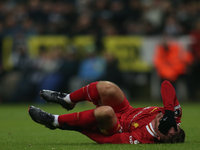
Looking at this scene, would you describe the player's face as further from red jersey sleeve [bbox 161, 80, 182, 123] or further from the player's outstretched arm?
red jersey sleeve [bbox 161, 80, 182, 123]

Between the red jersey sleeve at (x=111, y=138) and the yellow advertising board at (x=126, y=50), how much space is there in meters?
8.76

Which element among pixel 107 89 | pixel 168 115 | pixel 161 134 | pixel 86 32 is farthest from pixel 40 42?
pixel 168 115

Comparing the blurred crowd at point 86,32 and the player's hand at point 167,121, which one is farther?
Result: the blurred crowd at point 86,32

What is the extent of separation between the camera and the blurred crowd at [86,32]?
13875 mm

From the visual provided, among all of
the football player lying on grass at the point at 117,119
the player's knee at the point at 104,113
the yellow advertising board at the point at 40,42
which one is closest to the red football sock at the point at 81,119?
the football player lying on grass at the point at 117,119

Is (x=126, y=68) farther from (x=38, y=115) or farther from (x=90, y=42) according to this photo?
(x=38, y=115)

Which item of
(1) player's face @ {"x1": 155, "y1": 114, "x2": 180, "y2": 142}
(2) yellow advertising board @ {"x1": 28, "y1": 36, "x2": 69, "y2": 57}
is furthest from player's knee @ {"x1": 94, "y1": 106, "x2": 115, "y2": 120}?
(2) yellow advertising board @ {"x1": 28, "y1": 36, "x2": 69, "y2": 57}

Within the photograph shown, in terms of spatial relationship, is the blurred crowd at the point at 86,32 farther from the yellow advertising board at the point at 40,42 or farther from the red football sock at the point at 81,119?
the red football sock at the point at 81,119

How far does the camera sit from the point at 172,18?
46.5 feet

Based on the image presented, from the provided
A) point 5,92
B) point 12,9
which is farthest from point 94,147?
point 12,9

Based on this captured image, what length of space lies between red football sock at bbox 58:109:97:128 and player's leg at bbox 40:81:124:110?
0.27 meters

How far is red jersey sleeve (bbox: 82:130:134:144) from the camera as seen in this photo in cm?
528

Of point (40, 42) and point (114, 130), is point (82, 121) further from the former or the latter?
point (40, 42)

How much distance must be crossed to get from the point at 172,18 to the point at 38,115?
31.9 ft
